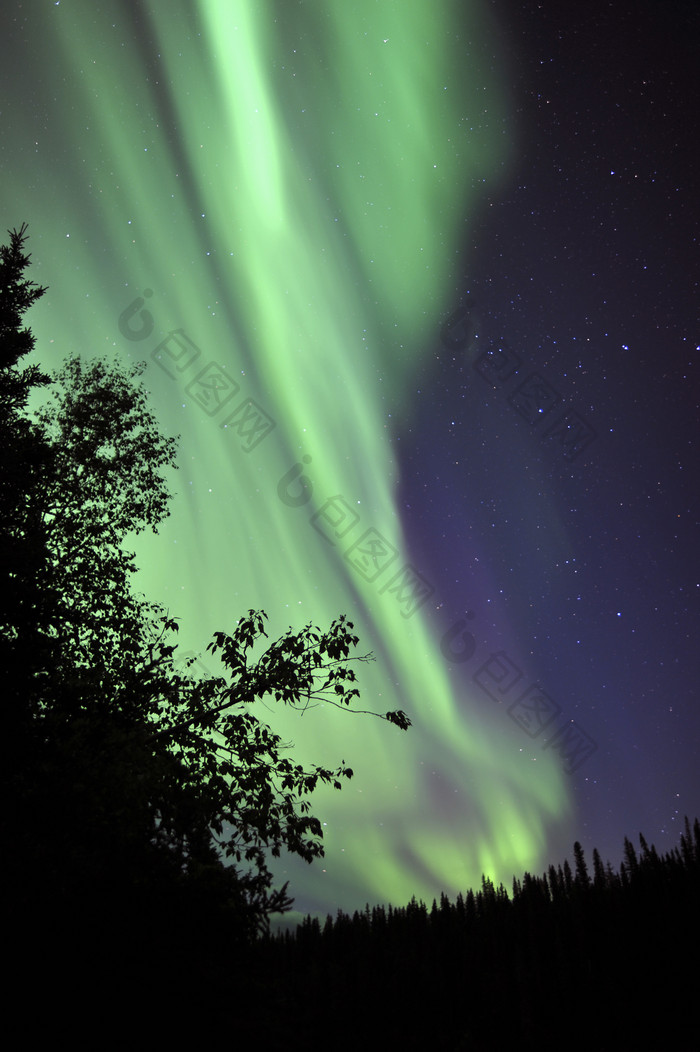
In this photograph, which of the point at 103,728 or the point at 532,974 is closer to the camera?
the point at 103,728

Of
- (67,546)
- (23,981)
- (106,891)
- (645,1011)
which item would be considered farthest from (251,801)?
(645,1011)

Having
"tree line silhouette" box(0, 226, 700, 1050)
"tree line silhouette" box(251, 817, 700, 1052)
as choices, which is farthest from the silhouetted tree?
"tree line silhouette" box(251, 817, 700, 1052)

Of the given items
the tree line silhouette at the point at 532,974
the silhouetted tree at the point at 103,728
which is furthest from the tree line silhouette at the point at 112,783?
the tree line silhouette at the point at 532,974

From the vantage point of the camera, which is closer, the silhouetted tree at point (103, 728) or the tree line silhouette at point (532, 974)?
the silhouetted tree at point (103, 728)

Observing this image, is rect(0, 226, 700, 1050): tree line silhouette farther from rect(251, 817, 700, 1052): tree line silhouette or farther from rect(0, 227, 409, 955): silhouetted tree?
rect(251, 817, 700, 1052): tree line silhouette

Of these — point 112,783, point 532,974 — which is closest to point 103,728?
point 112,783

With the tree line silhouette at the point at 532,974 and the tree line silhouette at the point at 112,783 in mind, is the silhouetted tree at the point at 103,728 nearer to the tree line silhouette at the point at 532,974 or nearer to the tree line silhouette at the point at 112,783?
the tree line silhouette at the point at 112,783

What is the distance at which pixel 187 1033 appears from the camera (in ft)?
25.5

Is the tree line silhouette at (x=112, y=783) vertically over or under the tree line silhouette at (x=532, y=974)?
over

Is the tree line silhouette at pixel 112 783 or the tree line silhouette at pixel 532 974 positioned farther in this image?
the tree line silhouette at pixel 532 974

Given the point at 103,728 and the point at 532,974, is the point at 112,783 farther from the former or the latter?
the point at 532,974

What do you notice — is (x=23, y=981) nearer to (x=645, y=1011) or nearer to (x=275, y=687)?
(x=275, y=687)

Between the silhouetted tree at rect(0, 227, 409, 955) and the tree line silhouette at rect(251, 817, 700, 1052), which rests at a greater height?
the silhouetted tree at rect(0, 227, 409, 955)

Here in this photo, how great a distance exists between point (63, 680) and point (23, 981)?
477 cm
